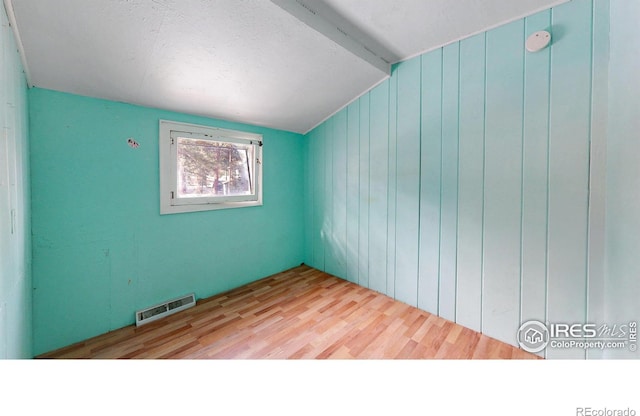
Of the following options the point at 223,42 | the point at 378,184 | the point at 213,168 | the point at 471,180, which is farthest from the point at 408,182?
the point at 213,168

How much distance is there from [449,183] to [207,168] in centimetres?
218

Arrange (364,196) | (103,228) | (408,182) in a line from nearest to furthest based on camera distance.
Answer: (103,228) → (408,182) → (364,196)

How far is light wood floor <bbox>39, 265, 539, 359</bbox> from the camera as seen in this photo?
1454 mm

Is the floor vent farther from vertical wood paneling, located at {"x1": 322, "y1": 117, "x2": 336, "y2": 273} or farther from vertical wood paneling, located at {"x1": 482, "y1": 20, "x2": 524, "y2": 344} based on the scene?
vertical wood paneling, located at {"x1": 482, "y1": 20, "x2": 524, "y2": 344}

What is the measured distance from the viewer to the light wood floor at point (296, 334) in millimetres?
1454

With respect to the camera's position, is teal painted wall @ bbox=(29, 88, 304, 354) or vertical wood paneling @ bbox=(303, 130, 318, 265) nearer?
teal painted wall @ bbox=(29, 88, 304, 354)

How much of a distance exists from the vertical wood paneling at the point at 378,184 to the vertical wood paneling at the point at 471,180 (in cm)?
63

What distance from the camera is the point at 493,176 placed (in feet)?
5.13

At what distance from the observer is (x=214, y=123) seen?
218cm

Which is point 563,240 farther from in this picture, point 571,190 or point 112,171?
point 112,171

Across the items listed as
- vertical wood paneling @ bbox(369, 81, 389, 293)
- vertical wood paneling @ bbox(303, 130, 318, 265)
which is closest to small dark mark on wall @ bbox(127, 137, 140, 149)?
vertical wood paneling @ bbox(303, 130, 318, 265)

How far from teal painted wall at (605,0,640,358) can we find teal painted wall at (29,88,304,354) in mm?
2702

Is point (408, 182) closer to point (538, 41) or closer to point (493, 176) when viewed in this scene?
point (493, 176)
